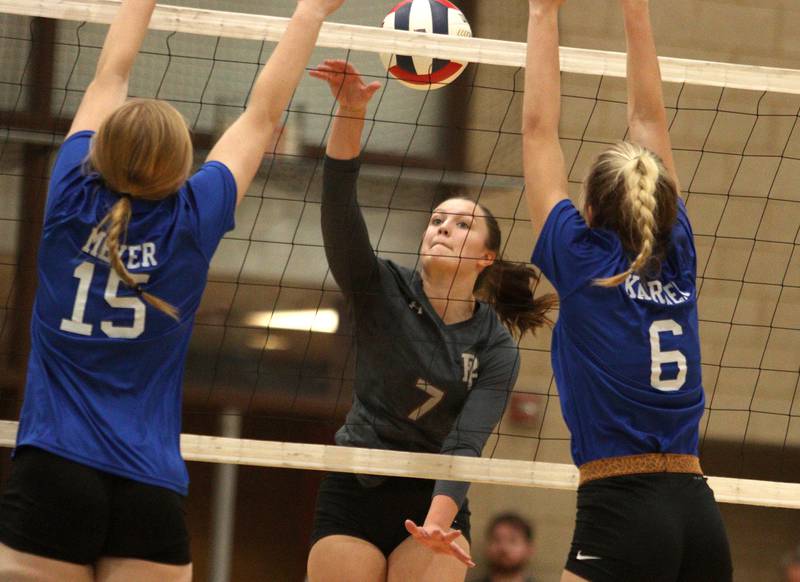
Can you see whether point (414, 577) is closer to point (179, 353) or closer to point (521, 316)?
point (521, 316)

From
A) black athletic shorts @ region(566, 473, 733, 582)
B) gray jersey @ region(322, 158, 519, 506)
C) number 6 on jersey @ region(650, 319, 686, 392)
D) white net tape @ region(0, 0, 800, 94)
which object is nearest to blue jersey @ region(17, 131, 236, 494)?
black athletic shorts @ region(566, 473, 733, 582)

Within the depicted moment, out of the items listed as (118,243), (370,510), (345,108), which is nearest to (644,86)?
(345,108)

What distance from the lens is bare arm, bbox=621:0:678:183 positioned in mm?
2611

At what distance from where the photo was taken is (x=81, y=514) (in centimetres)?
201

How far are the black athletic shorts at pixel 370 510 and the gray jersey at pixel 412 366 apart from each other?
5.4 inches

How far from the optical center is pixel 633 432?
2.25m

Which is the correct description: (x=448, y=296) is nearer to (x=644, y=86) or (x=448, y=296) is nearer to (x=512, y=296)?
(x=512, y=296)

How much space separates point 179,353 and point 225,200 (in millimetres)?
339

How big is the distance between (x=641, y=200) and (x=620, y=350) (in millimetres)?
321

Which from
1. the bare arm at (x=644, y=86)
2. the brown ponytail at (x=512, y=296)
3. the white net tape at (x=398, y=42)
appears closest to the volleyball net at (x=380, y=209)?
the brown ponytail at (x=512, y=296)

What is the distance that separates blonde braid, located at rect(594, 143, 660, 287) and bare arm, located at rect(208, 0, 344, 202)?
75 cm

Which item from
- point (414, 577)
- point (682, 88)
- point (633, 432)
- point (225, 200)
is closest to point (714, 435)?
point (682, 88)

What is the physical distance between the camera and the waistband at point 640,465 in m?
2.25

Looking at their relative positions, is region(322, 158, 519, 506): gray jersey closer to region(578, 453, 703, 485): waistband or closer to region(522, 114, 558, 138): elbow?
region(522, 114, 558, 138): elbow
